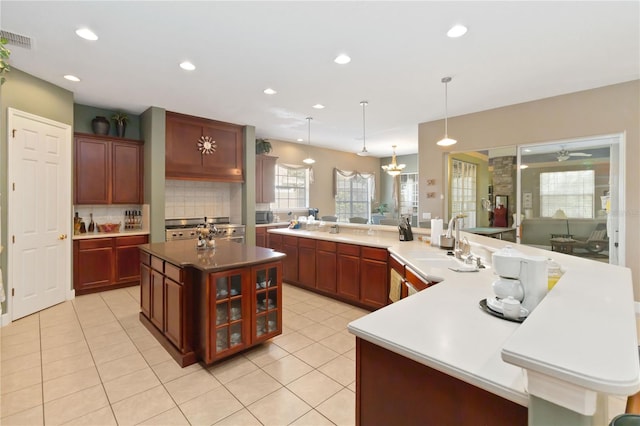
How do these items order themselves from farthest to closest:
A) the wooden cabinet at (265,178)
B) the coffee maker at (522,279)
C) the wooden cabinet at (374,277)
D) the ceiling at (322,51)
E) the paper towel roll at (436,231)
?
the wooden cabinet at (265,178) → the wooden cabinet at (374,277) → the paper towel roll at (436,231) → the ceiling at (322,51) → the coffee maker at (522,279)

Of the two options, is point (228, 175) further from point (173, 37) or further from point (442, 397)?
point (442, 397)

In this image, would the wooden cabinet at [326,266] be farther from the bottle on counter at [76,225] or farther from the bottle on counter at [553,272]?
the bottle on counter at [76,225]

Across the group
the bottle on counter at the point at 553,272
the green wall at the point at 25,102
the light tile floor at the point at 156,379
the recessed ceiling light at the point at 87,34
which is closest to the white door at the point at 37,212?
the green wall at the point at 25,102

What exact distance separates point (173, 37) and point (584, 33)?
12.3 ft

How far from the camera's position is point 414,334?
44.8 inches

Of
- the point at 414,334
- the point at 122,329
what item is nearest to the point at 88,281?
the point at 122,329

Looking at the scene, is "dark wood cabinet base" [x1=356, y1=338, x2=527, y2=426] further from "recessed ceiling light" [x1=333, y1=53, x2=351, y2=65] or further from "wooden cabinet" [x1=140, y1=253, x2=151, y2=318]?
"recessed ceiling light" [x1=333, y1=53, x2=351, y2=65]

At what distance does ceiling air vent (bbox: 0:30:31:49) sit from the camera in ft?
8.82

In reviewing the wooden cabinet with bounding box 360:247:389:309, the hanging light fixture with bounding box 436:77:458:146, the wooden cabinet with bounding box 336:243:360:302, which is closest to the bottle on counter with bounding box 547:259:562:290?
the wooden cabinet with bounding box 360:247:389:309

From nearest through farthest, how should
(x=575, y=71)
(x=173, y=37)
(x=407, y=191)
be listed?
(x=173, y=37) < (x=575, y=71) < (x=407, y=191)

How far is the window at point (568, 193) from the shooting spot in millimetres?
4336

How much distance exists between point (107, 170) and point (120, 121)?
0.83m

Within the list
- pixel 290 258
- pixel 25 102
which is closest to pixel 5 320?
pixel 25 102

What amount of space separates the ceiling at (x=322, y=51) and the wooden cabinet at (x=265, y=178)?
1.91 metres
